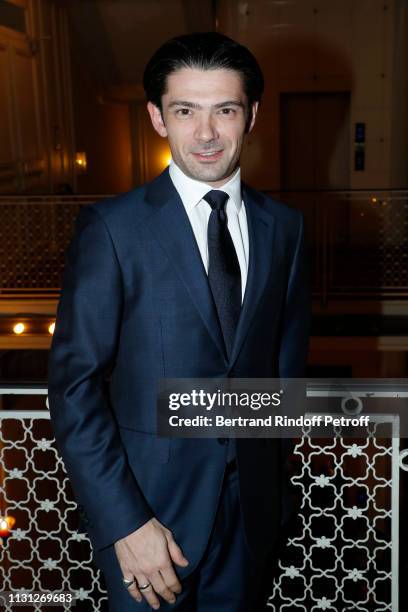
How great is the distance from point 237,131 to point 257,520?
3.49 feet

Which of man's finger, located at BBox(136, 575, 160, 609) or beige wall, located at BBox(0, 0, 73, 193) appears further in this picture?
beige wall, located at BBox(0, 0, 73, 193)

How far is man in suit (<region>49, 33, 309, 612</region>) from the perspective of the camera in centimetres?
169

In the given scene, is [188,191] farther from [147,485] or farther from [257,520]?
[257,520]

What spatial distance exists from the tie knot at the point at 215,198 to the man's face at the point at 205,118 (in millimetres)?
50

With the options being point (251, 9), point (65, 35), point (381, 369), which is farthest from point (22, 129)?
point (381, 369)

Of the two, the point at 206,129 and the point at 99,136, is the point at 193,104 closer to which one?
the point at 206,129

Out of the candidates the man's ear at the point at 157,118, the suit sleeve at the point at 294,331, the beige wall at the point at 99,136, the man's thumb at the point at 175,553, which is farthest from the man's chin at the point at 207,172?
the beige wall at the point at 99,136

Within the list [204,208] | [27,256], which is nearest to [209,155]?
[204,208]

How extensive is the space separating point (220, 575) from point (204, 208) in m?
1.03

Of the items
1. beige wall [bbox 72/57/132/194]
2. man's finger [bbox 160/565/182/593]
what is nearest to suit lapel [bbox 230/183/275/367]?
man's finger [bbox 160/565/182/593]

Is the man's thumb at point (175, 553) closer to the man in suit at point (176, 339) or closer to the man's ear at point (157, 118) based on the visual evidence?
the man in suit at point (176, 339)

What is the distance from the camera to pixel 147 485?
6.11ft

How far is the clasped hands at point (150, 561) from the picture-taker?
1.71 meters

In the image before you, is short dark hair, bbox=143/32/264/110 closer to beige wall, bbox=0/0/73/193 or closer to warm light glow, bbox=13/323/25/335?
warm light glow, bbox=13/323/25/335
